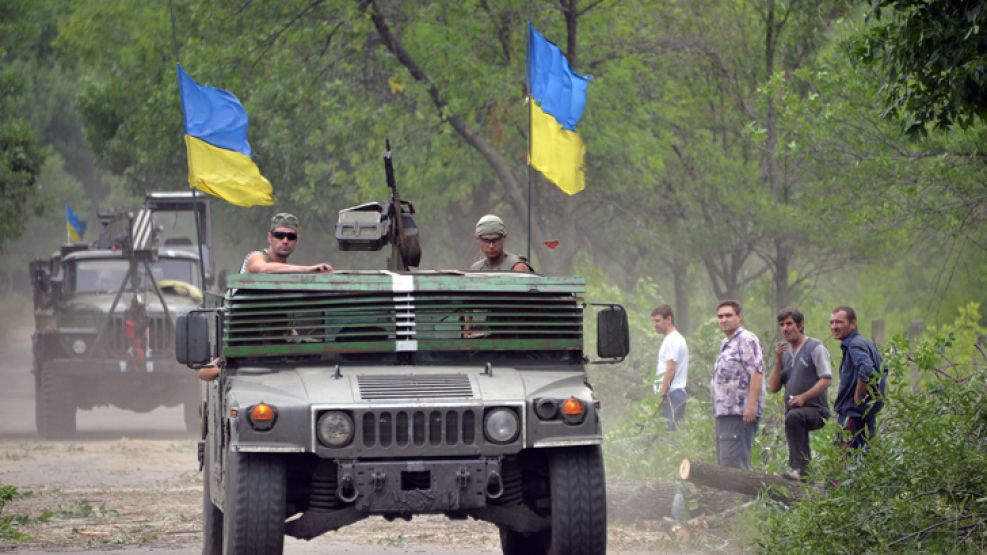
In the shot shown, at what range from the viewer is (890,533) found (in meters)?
9.15

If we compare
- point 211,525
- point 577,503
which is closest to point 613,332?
point 577,503

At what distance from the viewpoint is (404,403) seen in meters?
8.55

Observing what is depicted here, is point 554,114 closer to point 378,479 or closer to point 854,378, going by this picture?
point 854,378

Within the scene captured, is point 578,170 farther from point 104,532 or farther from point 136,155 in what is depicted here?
point 136,155

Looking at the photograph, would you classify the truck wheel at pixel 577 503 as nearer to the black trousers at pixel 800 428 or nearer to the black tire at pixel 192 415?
the black trousers at pixel 800 428

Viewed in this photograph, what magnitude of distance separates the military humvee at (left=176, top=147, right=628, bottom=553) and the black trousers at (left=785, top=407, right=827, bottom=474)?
111 inches

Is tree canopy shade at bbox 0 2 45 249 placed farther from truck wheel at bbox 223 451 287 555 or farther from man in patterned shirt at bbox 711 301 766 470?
truck wheel at bbox 223 451 287 555

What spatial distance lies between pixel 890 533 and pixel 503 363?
2301 mm

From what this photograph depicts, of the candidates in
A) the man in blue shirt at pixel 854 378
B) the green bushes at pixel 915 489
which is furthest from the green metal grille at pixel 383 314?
the man in blue shirt at pixel 854 378

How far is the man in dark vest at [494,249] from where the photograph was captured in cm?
1070

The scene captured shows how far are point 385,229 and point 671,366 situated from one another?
18.0 ft

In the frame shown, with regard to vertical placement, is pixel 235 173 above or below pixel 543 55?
below

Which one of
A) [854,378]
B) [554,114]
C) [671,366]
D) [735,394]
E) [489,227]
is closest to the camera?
[489,227]

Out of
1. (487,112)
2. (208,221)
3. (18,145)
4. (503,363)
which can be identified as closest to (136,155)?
(18,145)
